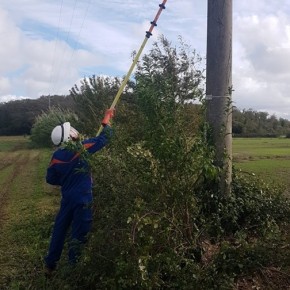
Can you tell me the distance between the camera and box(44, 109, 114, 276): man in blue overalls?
19.2ft

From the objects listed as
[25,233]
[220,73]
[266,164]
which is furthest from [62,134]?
[266,164]

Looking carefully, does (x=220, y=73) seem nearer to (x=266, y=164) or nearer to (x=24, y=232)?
(x=24, y=232)

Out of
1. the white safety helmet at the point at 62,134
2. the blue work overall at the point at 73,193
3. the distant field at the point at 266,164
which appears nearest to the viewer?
the blue work overall at the point at 73,193

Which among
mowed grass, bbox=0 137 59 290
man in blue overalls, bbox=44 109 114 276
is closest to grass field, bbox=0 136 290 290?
mowed grass, bbox=0 137 59 290

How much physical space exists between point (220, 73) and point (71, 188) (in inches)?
99.2

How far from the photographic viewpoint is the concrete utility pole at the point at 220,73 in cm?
592

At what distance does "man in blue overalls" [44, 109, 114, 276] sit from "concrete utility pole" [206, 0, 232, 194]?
1423 millimetres

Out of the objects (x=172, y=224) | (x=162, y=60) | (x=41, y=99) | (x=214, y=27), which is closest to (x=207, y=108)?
(x=214, y=27)

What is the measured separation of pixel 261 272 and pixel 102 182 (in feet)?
6.86

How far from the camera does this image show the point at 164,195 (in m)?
4.75

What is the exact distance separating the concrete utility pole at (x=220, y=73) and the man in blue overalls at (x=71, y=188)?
56.0 inches

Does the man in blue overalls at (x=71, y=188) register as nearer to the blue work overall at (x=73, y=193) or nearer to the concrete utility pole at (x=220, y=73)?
the blue work overall at (x=73, y=193)

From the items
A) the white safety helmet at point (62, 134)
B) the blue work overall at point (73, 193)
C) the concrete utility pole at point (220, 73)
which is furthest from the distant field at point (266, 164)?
the white safety helmet at point (62, 134)

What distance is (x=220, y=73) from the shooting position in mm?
6062
